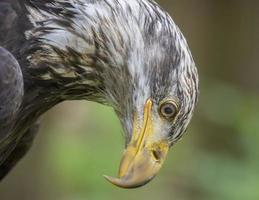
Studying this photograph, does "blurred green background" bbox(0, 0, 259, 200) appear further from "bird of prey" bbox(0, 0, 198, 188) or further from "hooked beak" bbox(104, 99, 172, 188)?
"hooked beak" bbox(104, 99, 172, 188)

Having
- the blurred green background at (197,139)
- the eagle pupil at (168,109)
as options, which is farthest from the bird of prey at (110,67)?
the blurred green background at (197,139)

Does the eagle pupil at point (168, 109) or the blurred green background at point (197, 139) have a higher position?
the eagle pupil at point (168, 109)

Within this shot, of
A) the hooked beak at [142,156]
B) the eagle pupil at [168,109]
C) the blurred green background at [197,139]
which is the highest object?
the eagle pupil at [168,109]

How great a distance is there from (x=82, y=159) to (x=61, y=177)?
0.27m

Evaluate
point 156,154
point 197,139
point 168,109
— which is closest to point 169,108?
point 168,109

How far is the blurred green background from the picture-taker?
6.69 metres

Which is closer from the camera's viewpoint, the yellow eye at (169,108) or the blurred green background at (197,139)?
the yellow eye at (169,108)

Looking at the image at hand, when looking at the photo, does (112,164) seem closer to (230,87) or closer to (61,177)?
(61,177)

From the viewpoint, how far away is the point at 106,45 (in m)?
4.61

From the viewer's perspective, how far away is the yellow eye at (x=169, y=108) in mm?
4414

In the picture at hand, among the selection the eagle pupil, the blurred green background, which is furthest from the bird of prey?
the blurred green background

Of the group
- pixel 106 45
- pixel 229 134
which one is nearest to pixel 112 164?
pixel 229 134

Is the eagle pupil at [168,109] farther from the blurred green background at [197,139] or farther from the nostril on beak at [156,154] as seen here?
the blurred green background at [197,139]

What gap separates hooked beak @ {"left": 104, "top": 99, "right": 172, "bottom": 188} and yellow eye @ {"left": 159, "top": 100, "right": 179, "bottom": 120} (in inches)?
2.0
